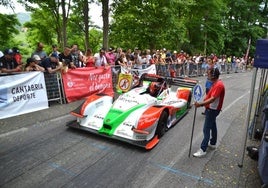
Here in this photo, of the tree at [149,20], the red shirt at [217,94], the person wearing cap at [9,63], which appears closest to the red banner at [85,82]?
the person wearing cap at [9,63]

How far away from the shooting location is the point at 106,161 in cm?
457

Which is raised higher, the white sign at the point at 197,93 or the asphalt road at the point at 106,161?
the white sign at the point at 197,93

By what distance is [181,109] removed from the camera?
7.29 meters

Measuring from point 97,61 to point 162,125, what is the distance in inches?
225

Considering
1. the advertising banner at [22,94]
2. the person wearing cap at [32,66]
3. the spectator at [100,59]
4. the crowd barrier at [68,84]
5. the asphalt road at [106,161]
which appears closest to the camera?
the asphalt road at [106,161]

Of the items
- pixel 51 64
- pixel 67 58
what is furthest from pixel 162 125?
pixel 67 58

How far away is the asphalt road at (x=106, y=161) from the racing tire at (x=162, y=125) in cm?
17

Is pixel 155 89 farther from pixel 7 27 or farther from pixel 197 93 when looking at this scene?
pixel 7 27

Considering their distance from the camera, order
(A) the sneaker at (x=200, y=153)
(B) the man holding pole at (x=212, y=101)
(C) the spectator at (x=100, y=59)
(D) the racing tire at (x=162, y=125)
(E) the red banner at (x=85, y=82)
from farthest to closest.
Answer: (C) the spectator at (x=100, y=59) → (E) the red banner at (x=85, y=82) → (D) the racing tire at (x=162, y=125) → (A) the sneaker at (x=200, y=153) → (B) the man holding pole at (x=212, y=101)

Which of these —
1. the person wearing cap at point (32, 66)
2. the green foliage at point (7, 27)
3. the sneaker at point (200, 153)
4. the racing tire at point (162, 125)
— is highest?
the green foliage at point (7, 27)

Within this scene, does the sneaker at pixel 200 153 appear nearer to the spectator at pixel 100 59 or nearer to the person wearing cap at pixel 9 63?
the person wearing cap at pixel 9 63

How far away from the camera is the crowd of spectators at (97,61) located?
7754 mm

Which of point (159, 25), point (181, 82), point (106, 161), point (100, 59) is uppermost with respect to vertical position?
point (159, 25)

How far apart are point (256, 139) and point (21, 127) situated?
5.93 metres
